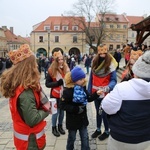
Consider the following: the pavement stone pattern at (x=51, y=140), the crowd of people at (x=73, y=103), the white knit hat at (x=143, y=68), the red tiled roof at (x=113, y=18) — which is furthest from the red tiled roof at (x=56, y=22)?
the white knit hat at (x=143, y=68)

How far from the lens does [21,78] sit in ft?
8.31

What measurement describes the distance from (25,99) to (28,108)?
9cm

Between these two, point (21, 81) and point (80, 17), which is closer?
point (21, 81)

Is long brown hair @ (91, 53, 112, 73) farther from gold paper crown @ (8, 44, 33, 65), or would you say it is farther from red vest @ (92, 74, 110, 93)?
gold paper crown @ (8, 44, 33, 65)

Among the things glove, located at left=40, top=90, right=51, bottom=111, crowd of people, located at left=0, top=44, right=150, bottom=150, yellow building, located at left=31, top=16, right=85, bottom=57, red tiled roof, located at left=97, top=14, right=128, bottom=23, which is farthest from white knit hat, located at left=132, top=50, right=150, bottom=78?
yellow building, located at left=31, top=16, right=85, bottom=57

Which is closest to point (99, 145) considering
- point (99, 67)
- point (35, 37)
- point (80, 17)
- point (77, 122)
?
point (77, 122)

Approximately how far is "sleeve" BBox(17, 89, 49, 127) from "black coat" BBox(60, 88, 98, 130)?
3.10ft

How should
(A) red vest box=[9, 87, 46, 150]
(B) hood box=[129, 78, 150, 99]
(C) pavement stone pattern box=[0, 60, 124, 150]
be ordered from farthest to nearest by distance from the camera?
(C) pavement stone pattern box=[0, 60, 124, 150]
(A) red vest box=[9, 87, 46, 150]
(B) hood box=[129, 78, 150, 99]

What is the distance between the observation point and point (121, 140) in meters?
2.34

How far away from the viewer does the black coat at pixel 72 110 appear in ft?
11.3

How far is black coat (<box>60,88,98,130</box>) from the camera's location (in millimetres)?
3445

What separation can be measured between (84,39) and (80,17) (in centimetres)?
557

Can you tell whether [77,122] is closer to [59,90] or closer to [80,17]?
[59,90]

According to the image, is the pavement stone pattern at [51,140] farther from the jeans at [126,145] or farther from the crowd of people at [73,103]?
the jeans at [126,145]
